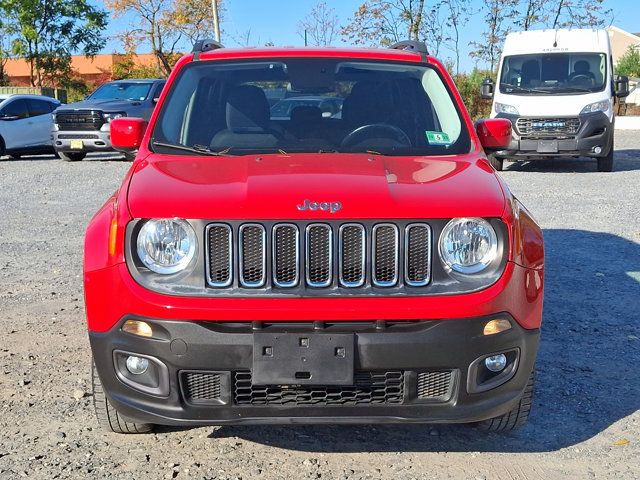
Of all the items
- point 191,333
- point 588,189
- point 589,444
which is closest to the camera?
point 191,333

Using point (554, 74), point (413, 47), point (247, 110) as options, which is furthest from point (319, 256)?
point (554, 74)

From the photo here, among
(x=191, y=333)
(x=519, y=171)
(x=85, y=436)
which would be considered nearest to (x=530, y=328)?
(x=191, y=333)

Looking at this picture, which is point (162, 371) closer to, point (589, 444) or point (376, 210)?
point (376, 210)

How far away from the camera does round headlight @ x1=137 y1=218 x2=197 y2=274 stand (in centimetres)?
330

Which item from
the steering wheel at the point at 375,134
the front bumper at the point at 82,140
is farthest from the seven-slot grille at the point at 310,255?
the front bumper at the point at 82,140

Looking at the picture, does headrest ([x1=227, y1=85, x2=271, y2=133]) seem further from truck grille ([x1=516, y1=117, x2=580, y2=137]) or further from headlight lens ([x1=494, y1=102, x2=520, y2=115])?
headlight lens ([x1=494, y1=102, x2=520, y2=115])

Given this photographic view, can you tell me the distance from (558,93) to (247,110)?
39.9ft

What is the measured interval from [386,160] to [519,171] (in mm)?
13320

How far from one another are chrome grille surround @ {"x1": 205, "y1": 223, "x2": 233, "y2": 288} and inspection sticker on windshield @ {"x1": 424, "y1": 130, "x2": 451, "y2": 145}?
1545mm

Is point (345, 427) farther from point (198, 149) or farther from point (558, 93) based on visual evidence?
point (558, 93)

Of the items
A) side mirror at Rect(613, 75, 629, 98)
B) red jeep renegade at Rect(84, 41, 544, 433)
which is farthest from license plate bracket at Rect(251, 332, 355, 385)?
side mirror at Rect(613, 75, 629, 98)

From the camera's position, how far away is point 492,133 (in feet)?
15.3

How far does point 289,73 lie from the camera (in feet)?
15.8

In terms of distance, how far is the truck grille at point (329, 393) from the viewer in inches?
129
